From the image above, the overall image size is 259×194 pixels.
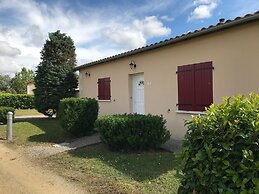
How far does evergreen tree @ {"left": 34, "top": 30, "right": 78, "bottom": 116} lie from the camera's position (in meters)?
17.2

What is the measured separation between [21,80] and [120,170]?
220 ft

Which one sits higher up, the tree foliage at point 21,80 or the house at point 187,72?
the tree foliage at point 21,80

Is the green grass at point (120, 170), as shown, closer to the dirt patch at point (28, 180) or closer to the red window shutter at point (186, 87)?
the dirt patch at point (28, 180)

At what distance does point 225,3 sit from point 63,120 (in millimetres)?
6581

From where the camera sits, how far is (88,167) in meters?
6.50

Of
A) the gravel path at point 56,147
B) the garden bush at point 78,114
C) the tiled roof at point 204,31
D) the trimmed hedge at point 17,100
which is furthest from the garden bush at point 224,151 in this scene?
the trimmed hedge at point 17,100

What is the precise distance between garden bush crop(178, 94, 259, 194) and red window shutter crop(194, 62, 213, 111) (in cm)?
510

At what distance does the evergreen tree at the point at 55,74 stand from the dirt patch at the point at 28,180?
9.74 metres

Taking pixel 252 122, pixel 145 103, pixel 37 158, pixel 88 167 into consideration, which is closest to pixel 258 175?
pixel 252 122

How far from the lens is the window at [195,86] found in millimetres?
8203

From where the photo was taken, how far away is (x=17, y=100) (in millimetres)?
29203

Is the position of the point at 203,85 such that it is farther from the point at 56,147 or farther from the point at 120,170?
the point at 56,147

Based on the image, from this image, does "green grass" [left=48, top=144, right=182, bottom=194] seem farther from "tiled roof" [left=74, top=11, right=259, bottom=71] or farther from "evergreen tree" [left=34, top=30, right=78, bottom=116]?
"evergreen tree" [left=34, top=30, right=78, bottom=116]

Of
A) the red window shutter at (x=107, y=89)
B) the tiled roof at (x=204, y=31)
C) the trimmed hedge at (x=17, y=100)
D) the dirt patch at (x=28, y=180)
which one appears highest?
the tiled roof at (x=204, y=31)
